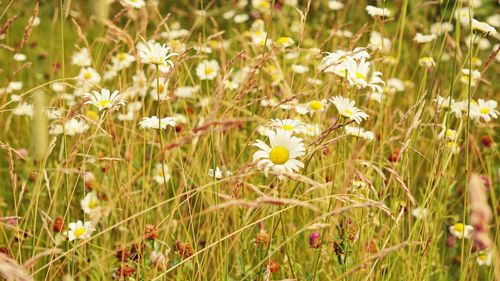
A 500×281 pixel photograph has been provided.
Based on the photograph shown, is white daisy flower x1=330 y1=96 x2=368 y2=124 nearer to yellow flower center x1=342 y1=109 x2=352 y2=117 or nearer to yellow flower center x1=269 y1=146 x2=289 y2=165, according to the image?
yellow flower center x1=342 y1=109 x2=352 y2=117

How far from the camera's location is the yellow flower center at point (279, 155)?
3.48 feet

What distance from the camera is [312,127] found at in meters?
1.79

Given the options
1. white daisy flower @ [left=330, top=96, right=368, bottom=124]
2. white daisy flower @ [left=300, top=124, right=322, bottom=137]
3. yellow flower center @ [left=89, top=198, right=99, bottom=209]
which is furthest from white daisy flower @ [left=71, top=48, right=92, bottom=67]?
white daisy flower @ [left=330, top=96, right=368, bottom=124]

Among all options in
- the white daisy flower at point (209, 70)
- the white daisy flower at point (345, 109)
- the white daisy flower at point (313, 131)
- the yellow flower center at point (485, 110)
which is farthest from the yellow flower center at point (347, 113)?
the white daisy flower at point (209, 70)

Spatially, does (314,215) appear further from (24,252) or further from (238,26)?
(238,26)

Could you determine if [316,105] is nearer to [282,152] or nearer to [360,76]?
[360,76]

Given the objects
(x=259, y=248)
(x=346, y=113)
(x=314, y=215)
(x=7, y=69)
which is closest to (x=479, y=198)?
(x=346, y=113)

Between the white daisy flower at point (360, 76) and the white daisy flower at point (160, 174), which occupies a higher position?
the white daisy flower at point (360, 76)

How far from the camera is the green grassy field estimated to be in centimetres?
108

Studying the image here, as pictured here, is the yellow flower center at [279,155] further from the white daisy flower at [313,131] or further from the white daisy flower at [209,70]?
the white daisy flower at [209,70]

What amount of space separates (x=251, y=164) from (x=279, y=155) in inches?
4.5

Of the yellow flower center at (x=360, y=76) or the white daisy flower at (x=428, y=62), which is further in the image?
the white daisy flower at (x=428, y=62)

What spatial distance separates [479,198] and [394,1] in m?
3.62

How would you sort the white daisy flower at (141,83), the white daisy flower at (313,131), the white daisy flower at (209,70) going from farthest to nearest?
the white daisy flower at (209,70), the white daisy flower at (313,131), the white daisy flower at (141,83)
